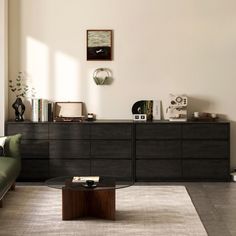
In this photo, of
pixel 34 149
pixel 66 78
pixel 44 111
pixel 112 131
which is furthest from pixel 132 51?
pixel 34 149

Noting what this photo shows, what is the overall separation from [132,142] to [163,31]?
4.79 feet

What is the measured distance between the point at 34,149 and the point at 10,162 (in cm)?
85

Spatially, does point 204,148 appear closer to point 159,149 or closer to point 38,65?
point 159,149

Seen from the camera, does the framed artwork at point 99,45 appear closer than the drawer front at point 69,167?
No

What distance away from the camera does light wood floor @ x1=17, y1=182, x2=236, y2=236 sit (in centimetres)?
431

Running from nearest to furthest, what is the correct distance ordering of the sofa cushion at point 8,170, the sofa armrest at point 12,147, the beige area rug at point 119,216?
the beige area rug at point 119,216 → the sofa cushion at point 8,170 → the sofa armrest at point 12,147

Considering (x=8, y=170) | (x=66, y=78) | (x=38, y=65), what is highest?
(x=38, y=65)

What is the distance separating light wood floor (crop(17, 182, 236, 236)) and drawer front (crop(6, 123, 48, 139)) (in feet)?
5.27

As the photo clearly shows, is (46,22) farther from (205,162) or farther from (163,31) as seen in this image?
(205,162)

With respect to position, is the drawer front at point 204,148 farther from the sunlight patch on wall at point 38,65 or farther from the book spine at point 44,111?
the sunlight patch on wall at point 38,65

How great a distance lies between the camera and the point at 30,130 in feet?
20.3

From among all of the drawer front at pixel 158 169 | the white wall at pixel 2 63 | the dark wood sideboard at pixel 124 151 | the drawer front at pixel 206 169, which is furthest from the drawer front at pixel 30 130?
the drawer front at pixel 206 169

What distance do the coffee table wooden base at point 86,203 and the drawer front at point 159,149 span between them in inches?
68.5

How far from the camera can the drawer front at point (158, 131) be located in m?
6.12
